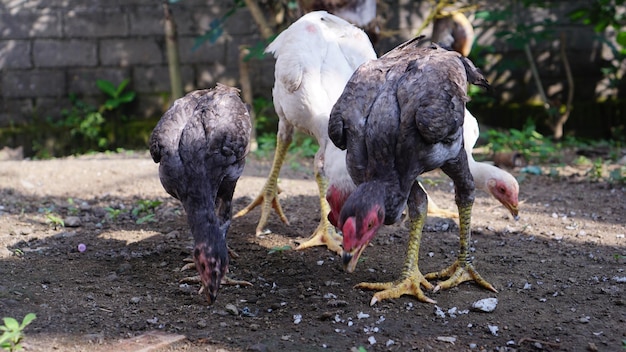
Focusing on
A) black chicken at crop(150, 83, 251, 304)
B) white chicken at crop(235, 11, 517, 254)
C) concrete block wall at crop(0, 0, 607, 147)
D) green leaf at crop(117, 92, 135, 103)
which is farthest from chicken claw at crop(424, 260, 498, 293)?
green leaf at crop(117, 92, 135, 103)

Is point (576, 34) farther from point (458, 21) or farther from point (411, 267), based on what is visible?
point (411, 267)

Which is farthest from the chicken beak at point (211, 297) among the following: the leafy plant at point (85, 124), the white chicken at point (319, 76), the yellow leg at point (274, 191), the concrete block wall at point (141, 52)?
the leafy plant at point (85, 124)

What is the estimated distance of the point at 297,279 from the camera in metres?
4.15

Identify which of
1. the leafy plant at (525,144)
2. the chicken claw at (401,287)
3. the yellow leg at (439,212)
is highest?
the chicken claw at (401,287)

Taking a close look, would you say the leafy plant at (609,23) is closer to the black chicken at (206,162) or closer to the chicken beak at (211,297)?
the black chicken at (206,162)

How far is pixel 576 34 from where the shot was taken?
958 cm

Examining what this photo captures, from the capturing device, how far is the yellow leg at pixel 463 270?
401cm

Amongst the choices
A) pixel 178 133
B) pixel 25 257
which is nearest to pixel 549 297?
pixel 178 133

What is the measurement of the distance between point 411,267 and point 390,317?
1.40ft

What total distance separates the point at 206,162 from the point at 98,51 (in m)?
6.40

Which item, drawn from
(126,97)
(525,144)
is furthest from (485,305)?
(126,97)

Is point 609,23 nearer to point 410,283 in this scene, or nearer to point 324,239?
point 324,239

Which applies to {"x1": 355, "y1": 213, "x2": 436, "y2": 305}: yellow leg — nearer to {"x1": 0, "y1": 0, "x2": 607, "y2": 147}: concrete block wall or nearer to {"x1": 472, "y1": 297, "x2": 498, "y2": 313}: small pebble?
{"x1": 472, "y1": 297, "x2": 498, "y2": 313}: small pebble

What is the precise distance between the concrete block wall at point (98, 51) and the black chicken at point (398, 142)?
582cm
